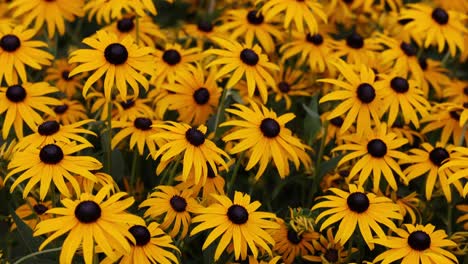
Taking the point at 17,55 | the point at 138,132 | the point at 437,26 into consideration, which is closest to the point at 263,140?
the point at 138,132

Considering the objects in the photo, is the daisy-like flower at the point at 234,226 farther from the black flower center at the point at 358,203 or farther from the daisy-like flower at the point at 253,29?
the daisy-like flower at the point at 253,29

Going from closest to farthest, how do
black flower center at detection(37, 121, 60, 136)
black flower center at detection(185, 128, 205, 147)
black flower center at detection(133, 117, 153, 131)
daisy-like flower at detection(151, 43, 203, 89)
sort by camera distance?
black flower center at detection(185, 128, 205, 147)
black flower center at detection(37, 121, 60, 136)
black flower center at detection(133, 117, 153, 131)
daisy-like flower at detection(151, 43, 203, 89)

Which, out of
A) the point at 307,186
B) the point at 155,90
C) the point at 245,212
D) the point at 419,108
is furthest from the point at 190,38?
the point at 245,212

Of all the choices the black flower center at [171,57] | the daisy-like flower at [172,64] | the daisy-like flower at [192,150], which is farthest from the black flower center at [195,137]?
the black flower center at [171,57]

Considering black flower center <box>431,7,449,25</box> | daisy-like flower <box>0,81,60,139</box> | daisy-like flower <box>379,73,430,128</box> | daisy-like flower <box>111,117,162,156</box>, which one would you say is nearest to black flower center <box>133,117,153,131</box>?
daisy-like flower <box>111,117,162,156</box>

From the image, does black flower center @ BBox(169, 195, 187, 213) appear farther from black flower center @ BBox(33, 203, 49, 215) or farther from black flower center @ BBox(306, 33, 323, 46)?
black flower center @ BBox(306, 33, 323, 46)
